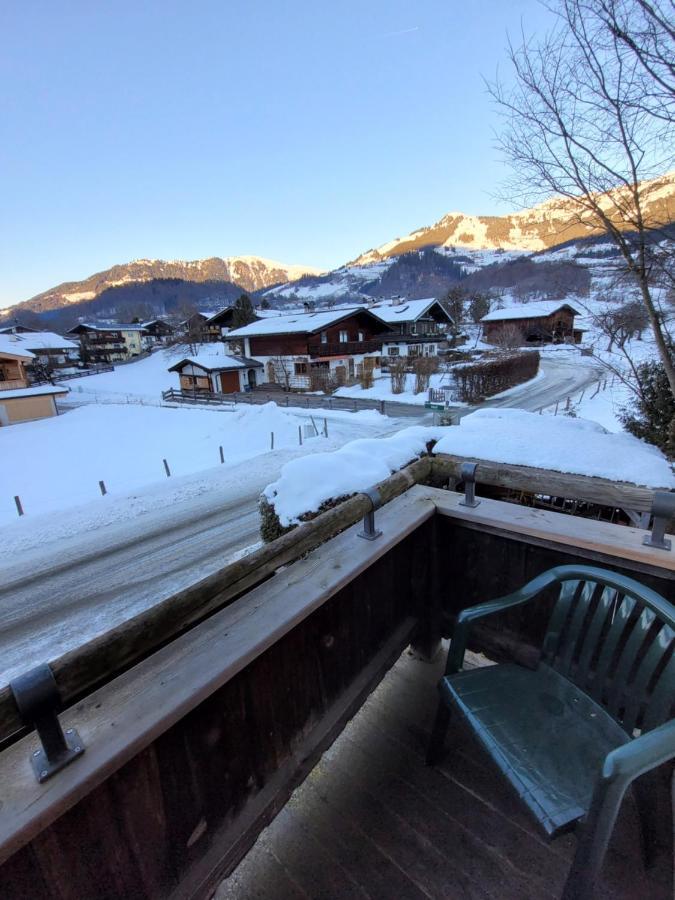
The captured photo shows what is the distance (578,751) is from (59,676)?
159 cm

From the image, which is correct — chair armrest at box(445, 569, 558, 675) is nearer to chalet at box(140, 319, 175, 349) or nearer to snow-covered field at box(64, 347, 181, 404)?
snow-covered field at box(64, 347, 181, 404)

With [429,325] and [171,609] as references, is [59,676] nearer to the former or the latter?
[171,609]

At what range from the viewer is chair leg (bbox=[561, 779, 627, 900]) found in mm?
976

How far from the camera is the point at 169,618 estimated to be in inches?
46.8

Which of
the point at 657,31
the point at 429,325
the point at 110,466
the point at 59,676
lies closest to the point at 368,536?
the point at 59,676

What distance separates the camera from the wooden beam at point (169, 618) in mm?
941

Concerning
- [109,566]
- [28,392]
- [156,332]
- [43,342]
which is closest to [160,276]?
[156,332]

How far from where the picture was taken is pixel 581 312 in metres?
6.61

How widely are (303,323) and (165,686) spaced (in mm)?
27231

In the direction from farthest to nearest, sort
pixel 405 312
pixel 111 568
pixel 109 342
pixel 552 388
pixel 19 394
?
pixel 109 342 < pixel 405 312 < pixel 19 394 < pixel 552 388 < pixel 111 568

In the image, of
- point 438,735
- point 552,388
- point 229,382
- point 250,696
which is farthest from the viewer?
point 229,382

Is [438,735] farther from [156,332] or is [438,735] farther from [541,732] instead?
[156,332]

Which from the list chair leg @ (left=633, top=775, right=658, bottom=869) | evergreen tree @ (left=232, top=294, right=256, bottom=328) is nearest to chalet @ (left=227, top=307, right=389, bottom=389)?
evergreen tree @ (left=232, top=294, right=256, bottom=328)

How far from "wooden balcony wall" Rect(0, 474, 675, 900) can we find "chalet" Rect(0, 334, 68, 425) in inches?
1146
